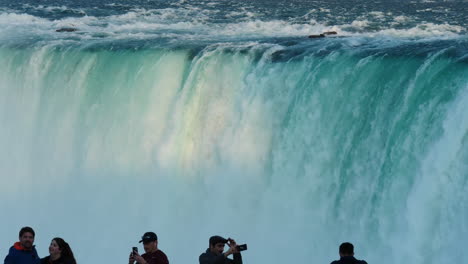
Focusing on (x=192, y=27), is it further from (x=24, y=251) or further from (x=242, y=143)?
(x=24, y=251)

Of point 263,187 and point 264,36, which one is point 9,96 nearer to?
point 264,36

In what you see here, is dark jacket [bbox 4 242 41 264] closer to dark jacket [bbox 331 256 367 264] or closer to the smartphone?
the smartphone

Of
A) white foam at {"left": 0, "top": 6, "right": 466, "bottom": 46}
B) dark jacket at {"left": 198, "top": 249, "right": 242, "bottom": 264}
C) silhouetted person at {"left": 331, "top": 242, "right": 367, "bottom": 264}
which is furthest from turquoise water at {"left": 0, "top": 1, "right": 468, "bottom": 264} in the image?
dark jacket at {"left": 198, "top": 249, "right": 242, "bottom": 264}

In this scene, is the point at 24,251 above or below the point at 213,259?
above

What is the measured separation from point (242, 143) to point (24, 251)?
22.0 ft

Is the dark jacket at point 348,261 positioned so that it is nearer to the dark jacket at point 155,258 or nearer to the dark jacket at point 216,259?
the dark jacket at point 216,259

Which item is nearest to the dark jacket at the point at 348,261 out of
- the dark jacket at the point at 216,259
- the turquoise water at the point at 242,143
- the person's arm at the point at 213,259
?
the dark jacket at the point at 216,259

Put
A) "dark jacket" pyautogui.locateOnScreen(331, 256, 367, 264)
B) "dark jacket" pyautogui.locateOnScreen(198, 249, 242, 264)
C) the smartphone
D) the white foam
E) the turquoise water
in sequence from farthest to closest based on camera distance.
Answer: the white foam
the turquoise water
"dark jacket" pyautogui.locateOnScreen(198, 249, 242, 264)
the smartphone
"dark jacket" pyautogui.locateOnScreen(331, 256, 367, 264)

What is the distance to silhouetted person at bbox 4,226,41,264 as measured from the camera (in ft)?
26.4

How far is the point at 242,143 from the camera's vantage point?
564 inches

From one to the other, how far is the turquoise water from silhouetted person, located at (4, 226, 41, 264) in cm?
513

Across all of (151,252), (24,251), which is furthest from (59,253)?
(151,252)

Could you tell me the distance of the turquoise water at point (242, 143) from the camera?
37.2 feet

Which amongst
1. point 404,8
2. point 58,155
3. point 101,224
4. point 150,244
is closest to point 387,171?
point 150,244
